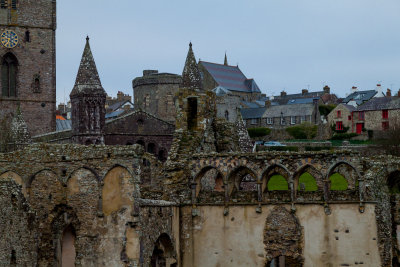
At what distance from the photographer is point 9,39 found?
54.8 m

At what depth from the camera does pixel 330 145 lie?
214ft

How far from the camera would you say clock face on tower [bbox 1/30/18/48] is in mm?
54531

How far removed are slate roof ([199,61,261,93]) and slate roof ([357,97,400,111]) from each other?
26.3 m

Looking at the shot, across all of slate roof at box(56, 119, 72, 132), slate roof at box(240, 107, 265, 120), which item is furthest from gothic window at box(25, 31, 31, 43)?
slate roof at box(240, 107, 265, 120)

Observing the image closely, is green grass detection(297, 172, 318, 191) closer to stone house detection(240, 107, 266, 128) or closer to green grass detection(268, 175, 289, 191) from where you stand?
green grass detection(268, 175, 289, 191)

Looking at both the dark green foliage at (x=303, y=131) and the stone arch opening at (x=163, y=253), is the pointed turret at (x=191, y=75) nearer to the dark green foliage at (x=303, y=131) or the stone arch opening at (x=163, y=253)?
the stone arch opening at (x=163, y=253)

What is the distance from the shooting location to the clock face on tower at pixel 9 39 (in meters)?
54.5

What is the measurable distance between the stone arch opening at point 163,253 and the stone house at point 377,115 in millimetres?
46063

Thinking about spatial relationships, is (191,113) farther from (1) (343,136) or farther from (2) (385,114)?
(1) (343,136)

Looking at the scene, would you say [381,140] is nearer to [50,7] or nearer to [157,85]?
[157,85]

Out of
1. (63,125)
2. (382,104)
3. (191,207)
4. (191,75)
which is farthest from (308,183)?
(382,104)

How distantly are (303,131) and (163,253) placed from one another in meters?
55.0

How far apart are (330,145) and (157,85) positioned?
17781 mm

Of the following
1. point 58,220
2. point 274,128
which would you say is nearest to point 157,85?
point 274,128
